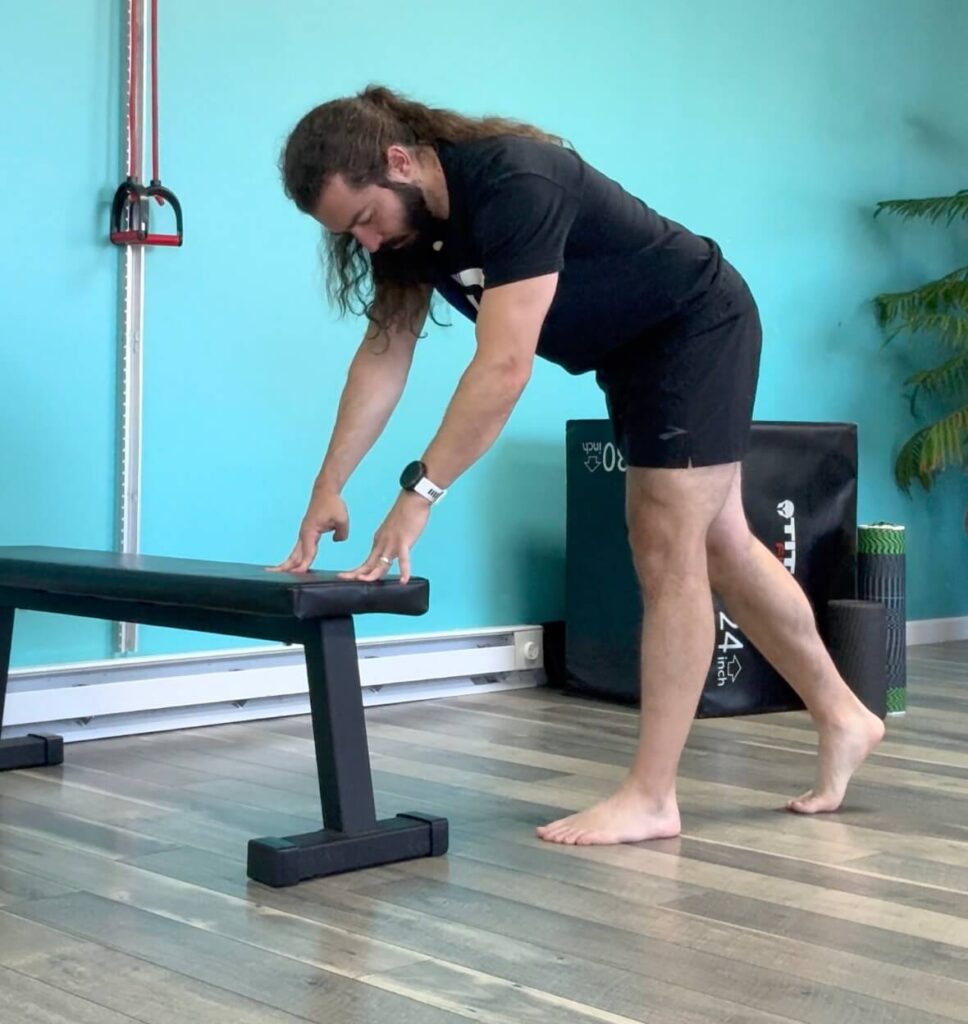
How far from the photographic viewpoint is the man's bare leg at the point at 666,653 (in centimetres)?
201

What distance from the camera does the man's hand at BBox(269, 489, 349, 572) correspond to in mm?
2006

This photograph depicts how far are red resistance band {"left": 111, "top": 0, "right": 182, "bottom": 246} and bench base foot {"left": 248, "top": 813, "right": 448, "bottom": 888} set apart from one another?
127 centimetres

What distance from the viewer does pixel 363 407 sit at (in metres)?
2.09

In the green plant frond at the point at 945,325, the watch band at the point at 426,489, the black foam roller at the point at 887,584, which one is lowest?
the black foam roller at the point at 887,584

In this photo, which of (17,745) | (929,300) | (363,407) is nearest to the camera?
(363,407)

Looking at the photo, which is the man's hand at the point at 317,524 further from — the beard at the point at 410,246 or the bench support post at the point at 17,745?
the bench support post at the point at 17,745

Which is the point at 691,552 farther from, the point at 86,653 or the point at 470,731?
the point at 86,653

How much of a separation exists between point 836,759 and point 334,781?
31.7 inches

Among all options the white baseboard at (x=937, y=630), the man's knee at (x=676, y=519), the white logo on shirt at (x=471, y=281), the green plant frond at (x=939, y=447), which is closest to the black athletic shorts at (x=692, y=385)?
the man's knee at (x=676, y=519)

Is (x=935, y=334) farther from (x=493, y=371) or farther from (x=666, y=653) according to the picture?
(x=493, y=371)

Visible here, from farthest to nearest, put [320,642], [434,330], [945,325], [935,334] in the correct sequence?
[935,334] < [945,325] < [434,330] < [320,642]

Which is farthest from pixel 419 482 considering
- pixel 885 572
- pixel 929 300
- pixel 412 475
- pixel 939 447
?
pixel 929 300

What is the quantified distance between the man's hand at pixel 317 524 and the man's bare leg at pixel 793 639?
0.55 metres

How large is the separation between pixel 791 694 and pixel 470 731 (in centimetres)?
78
